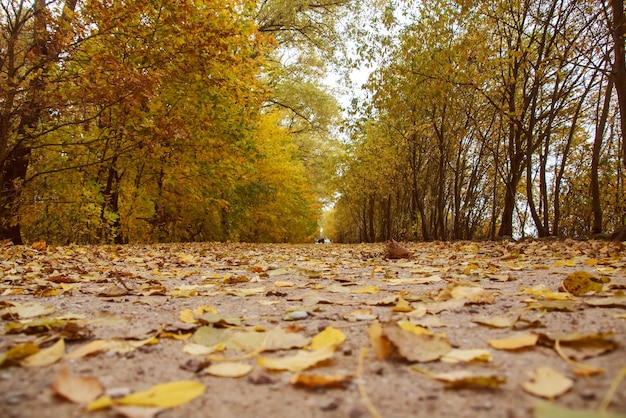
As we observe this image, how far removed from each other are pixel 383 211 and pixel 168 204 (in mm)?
14429

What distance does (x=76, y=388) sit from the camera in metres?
0.90

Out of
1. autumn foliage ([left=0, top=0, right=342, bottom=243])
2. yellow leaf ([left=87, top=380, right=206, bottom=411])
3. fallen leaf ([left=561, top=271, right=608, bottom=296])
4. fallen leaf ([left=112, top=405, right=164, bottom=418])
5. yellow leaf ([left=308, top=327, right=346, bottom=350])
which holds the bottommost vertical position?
fallen leaf ([left=112, top=405, right=164, bottom=418])

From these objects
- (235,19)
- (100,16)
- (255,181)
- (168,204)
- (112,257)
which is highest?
(235,19)

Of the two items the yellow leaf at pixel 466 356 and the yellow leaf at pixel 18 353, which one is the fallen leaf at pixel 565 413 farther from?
the yellow leaf at pixel 18 353

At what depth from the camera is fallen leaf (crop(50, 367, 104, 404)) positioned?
2.87ft

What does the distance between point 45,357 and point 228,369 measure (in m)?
0.51

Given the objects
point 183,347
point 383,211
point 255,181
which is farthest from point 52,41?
point 383,211

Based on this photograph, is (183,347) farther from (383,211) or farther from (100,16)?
(383,211)

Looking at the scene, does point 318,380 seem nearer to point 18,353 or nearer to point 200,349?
point 200,349

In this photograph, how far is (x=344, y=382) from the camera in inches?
38.5

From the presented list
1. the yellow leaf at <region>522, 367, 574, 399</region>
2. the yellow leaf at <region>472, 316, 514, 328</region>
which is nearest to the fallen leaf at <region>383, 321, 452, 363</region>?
the yellow leaf at <region>522, 367, 574, 399</region>

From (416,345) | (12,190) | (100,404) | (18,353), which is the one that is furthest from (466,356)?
(12,190)

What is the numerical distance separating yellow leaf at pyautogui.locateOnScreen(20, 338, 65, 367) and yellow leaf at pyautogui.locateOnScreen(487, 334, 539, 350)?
1.24m

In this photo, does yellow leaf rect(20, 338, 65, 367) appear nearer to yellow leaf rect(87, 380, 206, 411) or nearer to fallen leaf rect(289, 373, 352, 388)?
yellow leaf rect(87, 380, 206, 411)
